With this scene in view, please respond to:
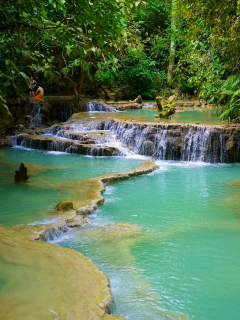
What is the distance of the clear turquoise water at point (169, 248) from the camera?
4230 millimetres

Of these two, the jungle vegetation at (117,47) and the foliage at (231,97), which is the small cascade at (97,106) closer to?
the jungle vegetation at (117,47)

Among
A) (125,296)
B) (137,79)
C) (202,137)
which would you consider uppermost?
(137,79)

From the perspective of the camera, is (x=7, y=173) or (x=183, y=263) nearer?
(x=183, y=263)

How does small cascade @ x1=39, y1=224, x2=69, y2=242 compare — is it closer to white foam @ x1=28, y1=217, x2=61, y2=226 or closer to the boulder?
white foam @ x1=28, y1=217, x2=61, y2=226

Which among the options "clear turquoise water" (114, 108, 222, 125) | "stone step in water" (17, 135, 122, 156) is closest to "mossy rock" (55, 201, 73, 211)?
"stone step in water" (17, 135, 122, 156)

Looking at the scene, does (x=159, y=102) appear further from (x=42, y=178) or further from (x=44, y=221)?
(x=44, y=221)

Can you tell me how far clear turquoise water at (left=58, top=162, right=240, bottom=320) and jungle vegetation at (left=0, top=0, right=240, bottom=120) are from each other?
2.20 metres

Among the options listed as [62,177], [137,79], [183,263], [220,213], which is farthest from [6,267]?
[137,79]

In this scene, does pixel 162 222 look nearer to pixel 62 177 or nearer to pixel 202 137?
pixel 62 177

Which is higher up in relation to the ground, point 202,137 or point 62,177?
point 202,137

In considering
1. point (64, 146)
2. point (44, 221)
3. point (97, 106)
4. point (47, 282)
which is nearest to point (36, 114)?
point (97, 106)

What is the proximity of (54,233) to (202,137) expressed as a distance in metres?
7.41

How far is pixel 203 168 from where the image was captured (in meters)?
11.2

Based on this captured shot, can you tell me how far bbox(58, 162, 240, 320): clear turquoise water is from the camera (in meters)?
4.23
